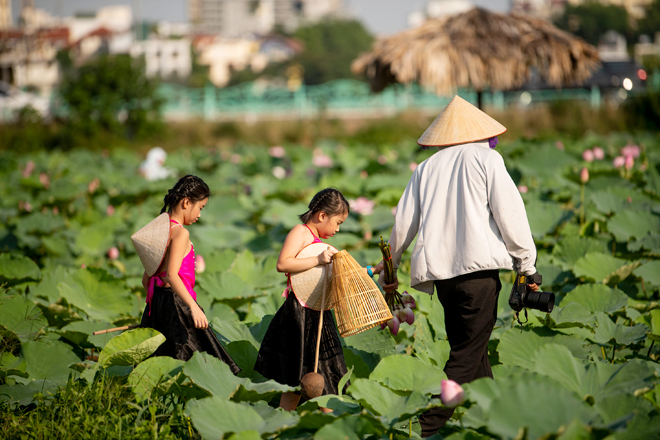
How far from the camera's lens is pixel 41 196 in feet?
20.2

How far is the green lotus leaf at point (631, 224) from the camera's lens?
3.80m

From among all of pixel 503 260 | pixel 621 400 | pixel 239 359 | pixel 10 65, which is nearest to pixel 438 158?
pixel 503 260

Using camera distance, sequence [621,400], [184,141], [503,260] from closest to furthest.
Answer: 1. [621,400]
2. [503,260]
3. [184,141]

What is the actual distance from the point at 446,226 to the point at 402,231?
17 cm

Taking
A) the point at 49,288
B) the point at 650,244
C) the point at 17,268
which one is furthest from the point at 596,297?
the point at 17,268

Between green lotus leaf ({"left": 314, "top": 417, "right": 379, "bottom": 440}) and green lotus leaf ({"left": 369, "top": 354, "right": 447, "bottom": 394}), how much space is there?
1.15 feet

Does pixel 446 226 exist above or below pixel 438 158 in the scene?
below

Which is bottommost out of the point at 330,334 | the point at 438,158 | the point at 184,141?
the point at 184,141

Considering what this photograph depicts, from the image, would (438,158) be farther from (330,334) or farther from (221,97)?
(221,97)

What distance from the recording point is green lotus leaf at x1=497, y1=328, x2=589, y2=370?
2389mm

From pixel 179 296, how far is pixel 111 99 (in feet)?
37.0

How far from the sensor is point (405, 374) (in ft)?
7.23

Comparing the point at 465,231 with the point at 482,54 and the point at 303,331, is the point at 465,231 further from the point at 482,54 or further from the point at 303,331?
the point at 482,54

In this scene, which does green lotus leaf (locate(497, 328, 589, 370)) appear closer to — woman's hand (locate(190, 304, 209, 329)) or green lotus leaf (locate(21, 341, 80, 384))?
woman's hand (locate(190, 304, 209, 329))
